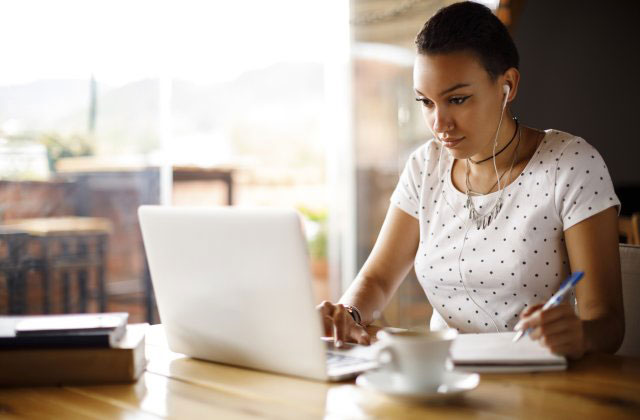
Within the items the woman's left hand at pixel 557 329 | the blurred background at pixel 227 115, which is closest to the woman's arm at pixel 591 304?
the woman's left hand at pixel 557 329

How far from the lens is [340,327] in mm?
1242

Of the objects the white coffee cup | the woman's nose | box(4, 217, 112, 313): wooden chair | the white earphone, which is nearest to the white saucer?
the white coffee cup

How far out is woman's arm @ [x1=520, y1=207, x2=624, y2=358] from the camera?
1095 millimetres

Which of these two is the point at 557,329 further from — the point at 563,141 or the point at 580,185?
the point at 563,141

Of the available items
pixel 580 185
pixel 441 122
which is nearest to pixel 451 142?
pixel 441 122

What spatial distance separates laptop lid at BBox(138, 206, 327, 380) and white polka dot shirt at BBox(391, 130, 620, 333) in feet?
2.16

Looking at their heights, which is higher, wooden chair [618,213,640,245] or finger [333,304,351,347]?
wooden chair [618,213,640,245]

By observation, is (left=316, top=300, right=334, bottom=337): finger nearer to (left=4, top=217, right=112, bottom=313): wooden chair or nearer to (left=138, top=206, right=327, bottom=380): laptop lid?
(left=138, top=206, right=327, bottom=380): laptop lid

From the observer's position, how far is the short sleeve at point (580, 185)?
142cm

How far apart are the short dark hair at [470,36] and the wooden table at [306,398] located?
65 cm

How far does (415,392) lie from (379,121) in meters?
3.37

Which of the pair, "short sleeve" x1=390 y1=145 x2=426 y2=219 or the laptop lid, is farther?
"short sleeve" x1=390 y1=145 x2=426 y2=219

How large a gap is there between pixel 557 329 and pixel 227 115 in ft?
10.8

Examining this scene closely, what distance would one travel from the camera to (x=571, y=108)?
4.22 metres
